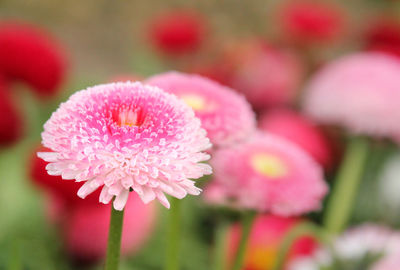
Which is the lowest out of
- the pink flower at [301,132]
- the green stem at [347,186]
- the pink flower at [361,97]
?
the green stem at [347,186]

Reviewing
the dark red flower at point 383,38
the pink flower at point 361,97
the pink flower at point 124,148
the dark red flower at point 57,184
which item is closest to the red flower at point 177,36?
the dark red flower at point 383,38

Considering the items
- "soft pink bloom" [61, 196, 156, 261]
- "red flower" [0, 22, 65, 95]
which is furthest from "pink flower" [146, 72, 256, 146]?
"red flower" [0, 22, 65, 95]

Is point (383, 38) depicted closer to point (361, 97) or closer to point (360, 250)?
point (361, 97)

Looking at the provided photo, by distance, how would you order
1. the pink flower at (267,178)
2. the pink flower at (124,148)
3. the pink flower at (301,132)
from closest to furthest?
the pink flower at (124,148) → the pink flower at (267,178) → the pink flower at (301,132)

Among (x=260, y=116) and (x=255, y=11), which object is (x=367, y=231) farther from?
(x=255, y=11)

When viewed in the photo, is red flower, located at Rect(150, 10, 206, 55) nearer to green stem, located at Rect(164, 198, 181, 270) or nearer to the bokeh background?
the bokeh background

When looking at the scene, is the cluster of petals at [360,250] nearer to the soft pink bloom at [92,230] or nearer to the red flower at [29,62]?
the soft pink bloom at [92,230]

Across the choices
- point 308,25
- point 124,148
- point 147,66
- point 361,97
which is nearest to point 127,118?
point 124,148
